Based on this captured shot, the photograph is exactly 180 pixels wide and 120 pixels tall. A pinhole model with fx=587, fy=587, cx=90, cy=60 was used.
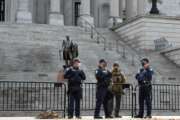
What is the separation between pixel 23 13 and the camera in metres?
45.7

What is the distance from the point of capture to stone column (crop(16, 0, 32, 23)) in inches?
1786

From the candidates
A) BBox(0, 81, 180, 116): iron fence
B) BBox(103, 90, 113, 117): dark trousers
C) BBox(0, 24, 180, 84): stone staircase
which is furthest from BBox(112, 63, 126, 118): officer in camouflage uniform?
BBox(0, 24, 180, 84): stone staircase

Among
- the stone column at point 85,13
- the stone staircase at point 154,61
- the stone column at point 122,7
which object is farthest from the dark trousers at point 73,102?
the stone column at point 122,7

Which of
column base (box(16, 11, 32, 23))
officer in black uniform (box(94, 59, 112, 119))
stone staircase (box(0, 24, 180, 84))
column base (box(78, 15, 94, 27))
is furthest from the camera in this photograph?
column base (box(78, 15, 94, 27))

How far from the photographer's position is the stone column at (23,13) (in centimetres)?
4538

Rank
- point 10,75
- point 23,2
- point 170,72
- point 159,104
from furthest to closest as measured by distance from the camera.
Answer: point 23,2, point 170,72, point 10,75, point 159,104

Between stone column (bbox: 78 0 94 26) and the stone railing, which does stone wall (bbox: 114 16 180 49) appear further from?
stone column (bbox: 78 0 94 26)

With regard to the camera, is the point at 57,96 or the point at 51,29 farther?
the point at 51,29

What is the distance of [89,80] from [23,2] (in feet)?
65.3

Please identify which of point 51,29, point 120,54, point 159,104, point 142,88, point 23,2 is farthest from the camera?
point 23,2

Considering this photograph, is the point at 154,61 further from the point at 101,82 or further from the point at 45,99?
the point at 101,82

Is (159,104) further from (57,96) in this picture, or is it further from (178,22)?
(178,22)

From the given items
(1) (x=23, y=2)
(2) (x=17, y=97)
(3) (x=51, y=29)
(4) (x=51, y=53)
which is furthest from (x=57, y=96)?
(1) (x=23, y=2)

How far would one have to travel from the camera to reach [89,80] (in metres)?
27.7
